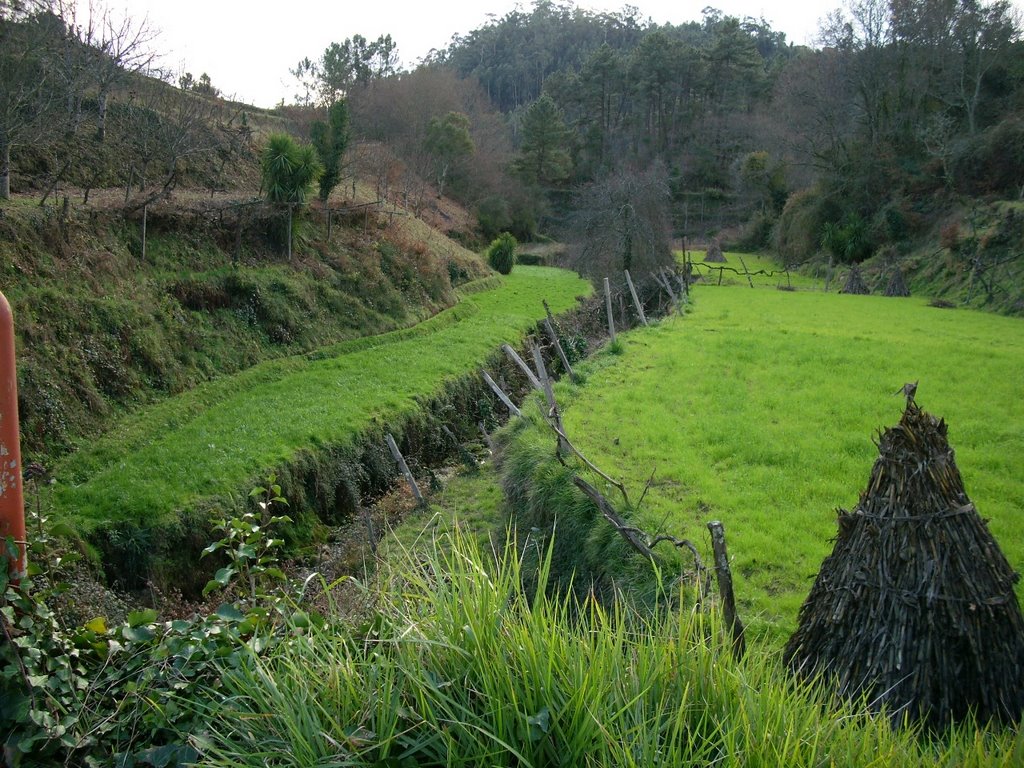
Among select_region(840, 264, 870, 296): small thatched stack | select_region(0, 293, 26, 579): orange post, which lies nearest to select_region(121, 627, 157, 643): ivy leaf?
select_region(0, 293, 26, 579): orange post

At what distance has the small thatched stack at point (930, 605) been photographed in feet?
13.1

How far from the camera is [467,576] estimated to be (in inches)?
117

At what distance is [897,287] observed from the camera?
2745cm

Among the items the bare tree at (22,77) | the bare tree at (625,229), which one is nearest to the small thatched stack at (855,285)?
the bare tree at (625,229)

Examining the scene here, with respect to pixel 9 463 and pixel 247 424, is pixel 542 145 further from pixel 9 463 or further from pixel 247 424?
pixel 9 463

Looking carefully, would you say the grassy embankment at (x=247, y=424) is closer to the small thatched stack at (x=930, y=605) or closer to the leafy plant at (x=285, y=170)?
the leafy plant at (x=285, y=170)

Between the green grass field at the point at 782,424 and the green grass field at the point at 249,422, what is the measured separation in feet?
14.3

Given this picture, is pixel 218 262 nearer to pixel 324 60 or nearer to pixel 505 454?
pixel 505 454

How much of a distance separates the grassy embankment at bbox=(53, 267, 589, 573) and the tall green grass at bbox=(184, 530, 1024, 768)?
7.54 meters

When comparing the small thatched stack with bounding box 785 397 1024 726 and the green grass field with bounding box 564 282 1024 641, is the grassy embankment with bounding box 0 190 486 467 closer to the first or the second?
the green grass field with bounding box 564 282 1024 641

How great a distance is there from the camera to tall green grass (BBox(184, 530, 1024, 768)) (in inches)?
93.6

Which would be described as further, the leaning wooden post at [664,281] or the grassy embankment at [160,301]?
the leaning wooden post at [664,281]

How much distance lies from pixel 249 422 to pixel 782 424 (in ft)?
28.7

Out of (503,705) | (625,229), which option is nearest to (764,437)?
(503,705)
